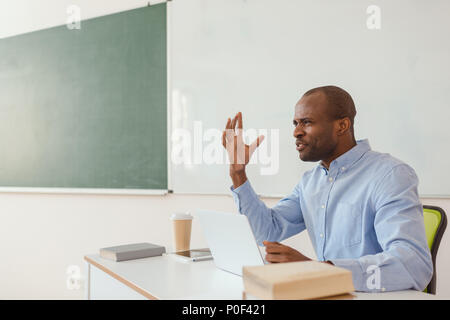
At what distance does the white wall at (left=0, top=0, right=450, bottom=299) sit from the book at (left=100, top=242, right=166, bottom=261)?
1019mm

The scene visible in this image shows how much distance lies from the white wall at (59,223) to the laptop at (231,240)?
1.27 m

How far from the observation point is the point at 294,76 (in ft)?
7.19

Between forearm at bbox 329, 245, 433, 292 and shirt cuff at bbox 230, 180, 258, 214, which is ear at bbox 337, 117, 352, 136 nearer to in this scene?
shirt cuff at bbox 230, 180, 258, 214

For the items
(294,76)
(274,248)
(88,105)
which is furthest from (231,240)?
(88,105)

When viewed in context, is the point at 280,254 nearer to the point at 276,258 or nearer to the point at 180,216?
the point at 276,258

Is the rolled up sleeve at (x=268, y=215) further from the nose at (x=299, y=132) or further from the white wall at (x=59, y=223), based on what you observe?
the white wall at (x=59, y=223)

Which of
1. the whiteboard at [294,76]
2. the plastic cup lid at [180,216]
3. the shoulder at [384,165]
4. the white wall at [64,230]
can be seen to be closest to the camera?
the shoulder at [384,165]

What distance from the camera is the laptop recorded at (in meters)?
1.00

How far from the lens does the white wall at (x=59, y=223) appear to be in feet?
8.82

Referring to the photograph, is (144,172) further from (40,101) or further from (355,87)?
(355,87)

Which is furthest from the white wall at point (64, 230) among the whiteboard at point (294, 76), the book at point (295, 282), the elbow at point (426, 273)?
the book at point (295, 282)

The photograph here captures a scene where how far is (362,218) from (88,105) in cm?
226

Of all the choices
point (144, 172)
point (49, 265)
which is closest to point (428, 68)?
point (144, 172)

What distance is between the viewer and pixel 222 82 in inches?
95.5
